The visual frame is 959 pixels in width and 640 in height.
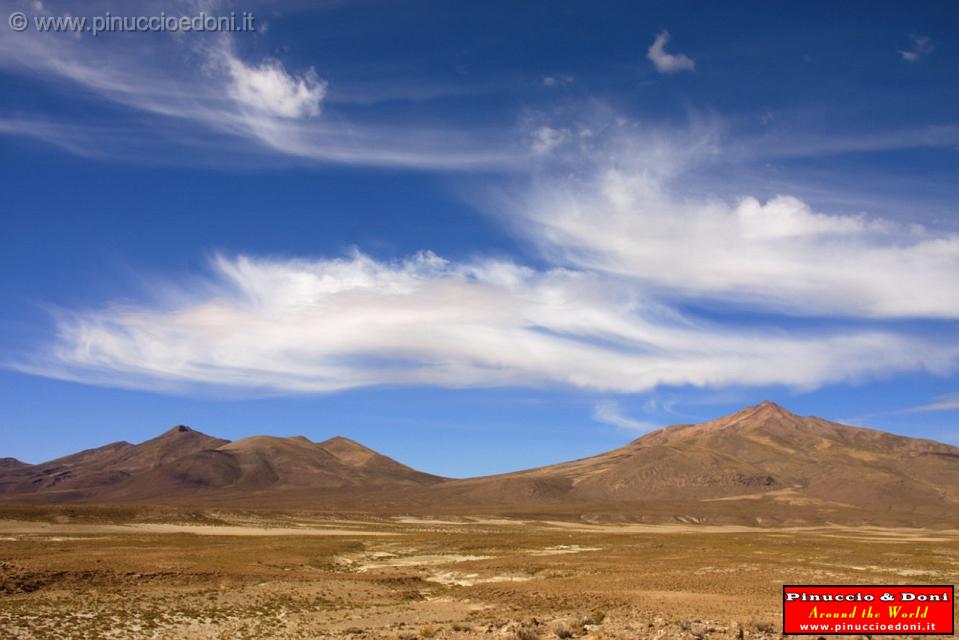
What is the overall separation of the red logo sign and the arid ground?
186cm

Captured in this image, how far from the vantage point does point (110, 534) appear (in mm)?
69188

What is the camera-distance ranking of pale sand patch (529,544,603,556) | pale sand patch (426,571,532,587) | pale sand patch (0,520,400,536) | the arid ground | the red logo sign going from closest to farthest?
the red logo sign < the arid ground < pale sand patch (426,571,532,587) < pale sand patch (529,544,603,556) < pale sand patch (0,520,400,536)

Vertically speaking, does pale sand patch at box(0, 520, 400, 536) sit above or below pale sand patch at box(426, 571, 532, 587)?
below

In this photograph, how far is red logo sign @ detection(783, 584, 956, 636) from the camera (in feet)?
74.3

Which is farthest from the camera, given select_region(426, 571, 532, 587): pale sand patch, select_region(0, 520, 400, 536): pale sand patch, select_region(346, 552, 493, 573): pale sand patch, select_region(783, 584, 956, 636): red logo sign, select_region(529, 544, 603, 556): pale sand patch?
select_region(0, 520, 400, 536): pale sand patch

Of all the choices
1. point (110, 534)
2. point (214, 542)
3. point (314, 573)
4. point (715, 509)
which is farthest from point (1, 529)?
point (715, 509)

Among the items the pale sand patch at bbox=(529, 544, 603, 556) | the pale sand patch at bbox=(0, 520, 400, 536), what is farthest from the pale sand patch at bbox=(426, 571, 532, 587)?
the pale sand patch at bbox=(0, 520, 400, 536)

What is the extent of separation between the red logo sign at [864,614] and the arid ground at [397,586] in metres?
1.86

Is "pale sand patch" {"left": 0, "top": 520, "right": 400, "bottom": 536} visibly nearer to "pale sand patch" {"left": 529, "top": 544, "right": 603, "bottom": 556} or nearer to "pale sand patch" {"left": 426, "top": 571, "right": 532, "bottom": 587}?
"pale sand patch" {"left": 529, "top": 544, "right": 603, "bottom": 556}

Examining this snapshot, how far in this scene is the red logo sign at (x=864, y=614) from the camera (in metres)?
22.7

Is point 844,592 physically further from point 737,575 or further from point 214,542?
point 214,542

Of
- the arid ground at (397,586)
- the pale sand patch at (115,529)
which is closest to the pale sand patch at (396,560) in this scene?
the arid ground at (397,586)

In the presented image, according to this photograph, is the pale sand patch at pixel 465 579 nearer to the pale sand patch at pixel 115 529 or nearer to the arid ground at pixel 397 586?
the arid ground at pixel 397 586

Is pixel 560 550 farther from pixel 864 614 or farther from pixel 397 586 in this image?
pixel 864 614
